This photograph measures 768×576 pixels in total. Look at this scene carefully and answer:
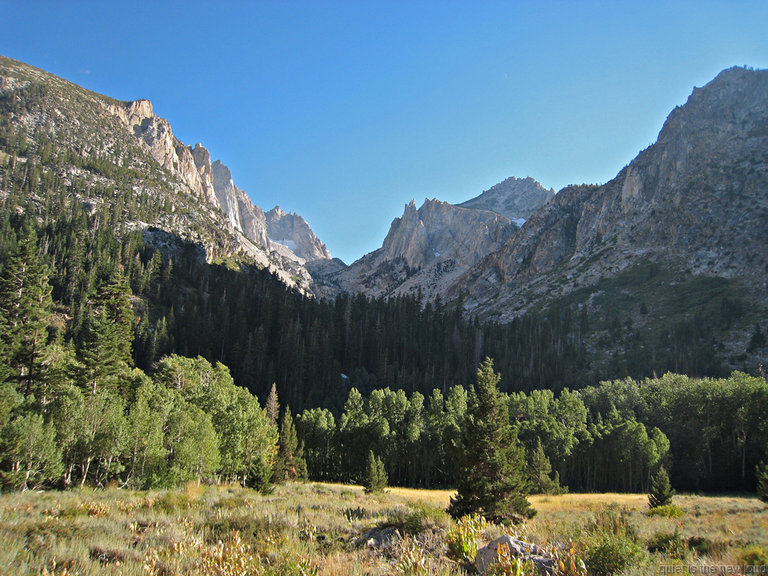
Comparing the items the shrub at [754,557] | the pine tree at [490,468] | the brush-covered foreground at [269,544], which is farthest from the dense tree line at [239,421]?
the shrub at [754,557]

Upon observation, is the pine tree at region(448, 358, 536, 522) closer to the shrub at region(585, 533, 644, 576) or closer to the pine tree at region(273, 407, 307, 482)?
the shrub at region(585, 533, 644, 576)

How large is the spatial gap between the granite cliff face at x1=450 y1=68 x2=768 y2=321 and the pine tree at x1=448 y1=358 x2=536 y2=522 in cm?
14052

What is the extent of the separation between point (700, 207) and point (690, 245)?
17751mm

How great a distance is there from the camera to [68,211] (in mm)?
123062

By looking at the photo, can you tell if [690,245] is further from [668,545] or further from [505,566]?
[505,566]

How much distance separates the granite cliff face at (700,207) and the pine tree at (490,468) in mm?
140522

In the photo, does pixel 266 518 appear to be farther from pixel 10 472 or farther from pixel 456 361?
pixel 456 361

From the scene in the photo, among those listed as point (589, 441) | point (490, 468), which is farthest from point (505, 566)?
point (589, 441)

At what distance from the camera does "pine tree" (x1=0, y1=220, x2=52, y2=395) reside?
39188 millimetres

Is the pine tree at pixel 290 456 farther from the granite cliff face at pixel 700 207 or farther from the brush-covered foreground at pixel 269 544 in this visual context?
the granite cliff face at pixel 700 207

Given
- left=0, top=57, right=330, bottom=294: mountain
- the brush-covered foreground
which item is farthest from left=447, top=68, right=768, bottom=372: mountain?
the brush-covered foreground

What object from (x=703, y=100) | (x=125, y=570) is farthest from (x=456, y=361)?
(x=703, y=100)

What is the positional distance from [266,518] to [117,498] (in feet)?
35.4

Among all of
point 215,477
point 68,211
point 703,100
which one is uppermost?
point 703,100
